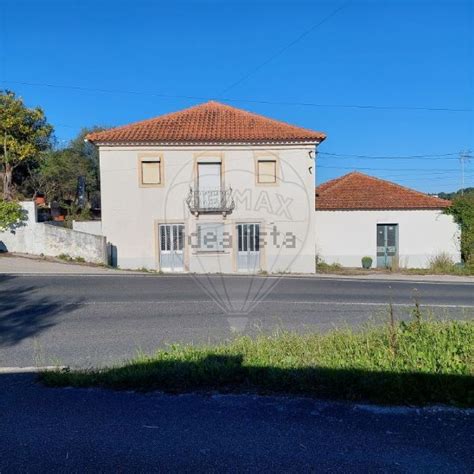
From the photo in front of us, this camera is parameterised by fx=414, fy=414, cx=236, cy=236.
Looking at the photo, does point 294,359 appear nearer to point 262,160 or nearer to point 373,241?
point 262,160

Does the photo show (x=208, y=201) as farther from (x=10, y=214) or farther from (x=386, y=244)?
(x=386, y=244)

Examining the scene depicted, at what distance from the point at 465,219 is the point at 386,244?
390 centimetres

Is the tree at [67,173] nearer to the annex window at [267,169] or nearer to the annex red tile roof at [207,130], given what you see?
the annex red tile roof at [207,130]

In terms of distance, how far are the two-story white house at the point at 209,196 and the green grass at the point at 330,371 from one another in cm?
1429

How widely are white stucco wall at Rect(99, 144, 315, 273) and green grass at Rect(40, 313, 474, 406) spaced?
14317 millimetres

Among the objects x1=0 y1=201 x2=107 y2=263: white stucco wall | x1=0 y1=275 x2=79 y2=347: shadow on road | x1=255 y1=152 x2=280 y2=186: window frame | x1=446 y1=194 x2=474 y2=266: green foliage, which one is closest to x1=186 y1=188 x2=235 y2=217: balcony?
x1=255 y1=152 x2=280 y2=186: window frame

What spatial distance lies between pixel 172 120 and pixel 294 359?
17.6m

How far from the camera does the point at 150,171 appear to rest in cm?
1864

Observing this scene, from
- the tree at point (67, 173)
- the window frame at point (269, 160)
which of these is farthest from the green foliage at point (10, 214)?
the tree at point (67, 173)

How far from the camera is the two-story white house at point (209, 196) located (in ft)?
60.8

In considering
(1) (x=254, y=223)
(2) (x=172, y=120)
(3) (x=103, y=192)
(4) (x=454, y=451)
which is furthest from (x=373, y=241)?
(4) (x=454, y=451)

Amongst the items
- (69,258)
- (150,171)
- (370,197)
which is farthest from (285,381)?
(370,197)

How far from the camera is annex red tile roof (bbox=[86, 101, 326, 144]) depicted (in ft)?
60.4

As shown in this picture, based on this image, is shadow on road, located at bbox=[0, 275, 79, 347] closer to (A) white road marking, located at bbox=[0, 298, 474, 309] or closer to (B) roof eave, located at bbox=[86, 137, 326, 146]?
(A) white road marking, located at bbox=[0, 298, 474, 309]
